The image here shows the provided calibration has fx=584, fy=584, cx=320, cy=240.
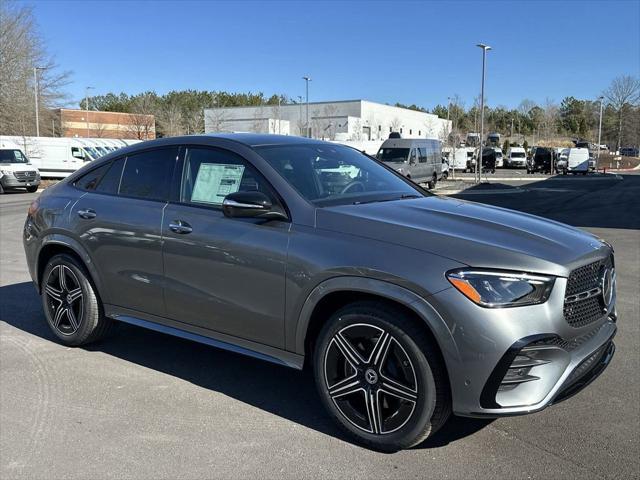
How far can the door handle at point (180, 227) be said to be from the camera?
13.0 feet

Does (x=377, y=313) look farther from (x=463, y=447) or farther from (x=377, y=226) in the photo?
(x=463, y=447)

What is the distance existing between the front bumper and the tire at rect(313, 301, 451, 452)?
134mm

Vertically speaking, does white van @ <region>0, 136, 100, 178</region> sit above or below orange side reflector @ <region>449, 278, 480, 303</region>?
above

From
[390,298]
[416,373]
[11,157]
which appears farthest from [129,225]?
[11,157]

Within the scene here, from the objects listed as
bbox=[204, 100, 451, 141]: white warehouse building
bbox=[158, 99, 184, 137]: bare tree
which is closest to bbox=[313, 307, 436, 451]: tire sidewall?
bbox=[158, 99, 184, 137]: bare tree

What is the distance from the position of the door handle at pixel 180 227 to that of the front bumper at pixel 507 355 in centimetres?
183

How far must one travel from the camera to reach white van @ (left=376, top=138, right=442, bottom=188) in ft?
91.5

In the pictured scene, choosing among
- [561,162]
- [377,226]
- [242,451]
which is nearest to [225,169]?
[377,226]

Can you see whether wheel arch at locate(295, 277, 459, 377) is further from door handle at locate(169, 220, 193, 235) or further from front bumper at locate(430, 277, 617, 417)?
door handle at locate(169, 220, 193, 235)

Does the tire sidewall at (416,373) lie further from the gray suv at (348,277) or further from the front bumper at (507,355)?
the front bumper at (507,355)

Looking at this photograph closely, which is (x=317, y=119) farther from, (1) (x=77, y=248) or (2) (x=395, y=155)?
(1) (x=77, y=248)

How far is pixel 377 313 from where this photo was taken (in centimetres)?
313

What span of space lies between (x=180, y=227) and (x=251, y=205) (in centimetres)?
74

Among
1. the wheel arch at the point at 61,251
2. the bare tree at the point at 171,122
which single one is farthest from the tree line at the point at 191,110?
the wheel arch at the point at 61,251
